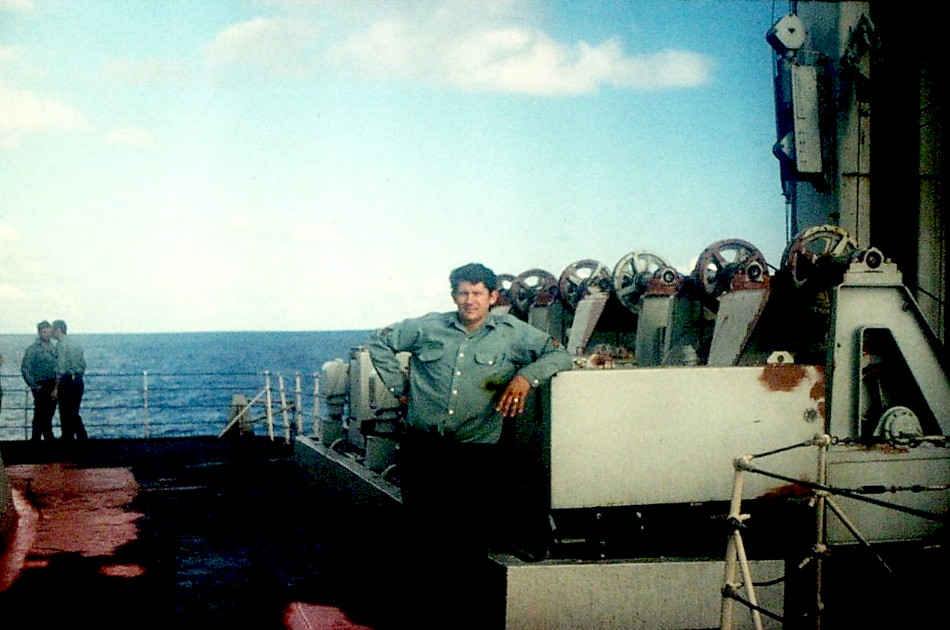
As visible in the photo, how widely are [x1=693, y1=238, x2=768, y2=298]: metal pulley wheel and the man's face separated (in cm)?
347

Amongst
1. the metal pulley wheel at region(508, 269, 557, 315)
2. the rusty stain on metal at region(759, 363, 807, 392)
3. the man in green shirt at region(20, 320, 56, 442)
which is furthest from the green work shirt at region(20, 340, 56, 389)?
the rusty stain on metal at region(759, 363, 807, 392)

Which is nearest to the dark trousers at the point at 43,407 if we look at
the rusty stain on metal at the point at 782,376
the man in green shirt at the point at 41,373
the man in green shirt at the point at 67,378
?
the man in green shirt at the point at 41,373

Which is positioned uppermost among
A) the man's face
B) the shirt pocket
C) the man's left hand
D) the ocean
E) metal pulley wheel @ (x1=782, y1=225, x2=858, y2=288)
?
metal pulley wheel @ (x1=782, y1=225, x2=858, y2=288)

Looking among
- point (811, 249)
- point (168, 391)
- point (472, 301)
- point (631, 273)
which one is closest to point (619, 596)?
point (472, 301)

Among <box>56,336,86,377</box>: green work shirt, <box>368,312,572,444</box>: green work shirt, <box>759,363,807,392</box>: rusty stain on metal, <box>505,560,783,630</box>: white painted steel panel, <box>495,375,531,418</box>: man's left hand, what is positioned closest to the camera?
<box>495,375,531,418</box>: man's left hand

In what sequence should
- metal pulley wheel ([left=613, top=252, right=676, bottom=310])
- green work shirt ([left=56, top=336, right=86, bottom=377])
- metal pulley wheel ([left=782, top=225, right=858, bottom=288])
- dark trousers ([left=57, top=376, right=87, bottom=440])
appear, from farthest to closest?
dark trousers ([left=57, top=376, right=87, bottom=440]) < green work shirt ([left=56, top=336, right=86, bottom=377]) < metal pulley wheel ([left=613, top=252, right=676, bottom=310]) < metal pulley wheel ([left=782, top=225, right=858, bottom=288])

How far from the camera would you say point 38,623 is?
520 centimetres

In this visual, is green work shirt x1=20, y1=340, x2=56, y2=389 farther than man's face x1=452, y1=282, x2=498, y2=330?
Yes

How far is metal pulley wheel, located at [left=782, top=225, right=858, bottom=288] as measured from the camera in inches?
260

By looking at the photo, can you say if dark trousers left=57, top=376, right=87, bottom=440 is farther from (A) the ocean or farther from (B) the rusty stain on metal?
(B) the rusty stain on metal

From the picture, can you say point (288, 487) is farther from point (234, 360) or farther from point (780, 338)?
point (234, 360)

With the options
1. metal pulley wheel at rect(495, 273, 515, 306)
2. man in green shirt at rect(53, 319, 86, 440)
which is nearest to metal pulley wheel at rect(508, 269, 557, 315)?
metal pulley wheel at rect(495, 273, 515, 306)

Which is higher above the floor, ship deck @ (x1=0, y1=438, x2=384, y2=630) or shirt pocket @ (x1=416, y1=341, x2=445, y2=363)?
shirt pocket @ (x1=416, y1=341, x2=445, y2=363)

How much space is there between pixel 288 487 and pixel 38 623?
18.0 feet
